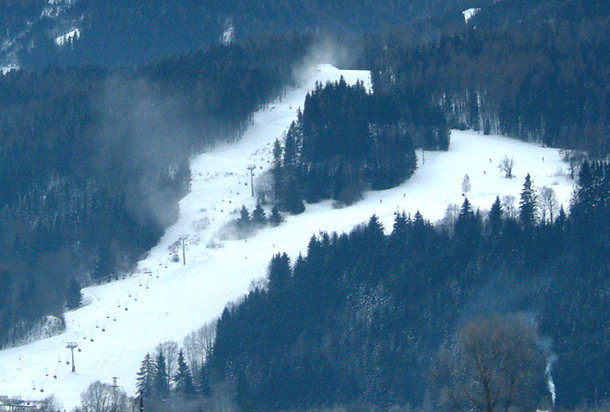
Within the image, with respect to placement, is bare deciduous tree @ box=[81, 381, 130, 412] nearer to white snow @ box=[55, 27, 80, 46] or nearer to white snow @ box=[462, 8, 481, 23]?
white snow @ box=[462, 8, 481, 23]

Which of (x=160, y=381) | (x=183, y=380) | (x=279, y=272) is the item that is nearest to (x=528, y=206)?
(x=279, y=272)

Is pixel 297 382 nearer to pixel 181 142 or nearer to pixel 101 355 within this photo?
pixel 101 355

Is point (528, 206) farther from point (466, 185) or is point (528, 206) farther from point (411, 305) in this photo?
point (411, 305)

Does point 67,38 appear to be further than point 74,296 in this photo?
Yes

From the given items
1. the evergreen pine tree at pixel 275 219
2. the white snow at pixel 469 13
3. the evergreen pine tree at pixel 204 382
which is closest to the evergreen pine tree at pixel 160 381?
the evergreen pine tree at pixel 204 382

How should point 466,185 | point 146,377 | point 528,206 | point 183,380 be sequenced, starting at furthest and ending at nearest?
point 466,185, point 528,206, point 146,377, point 183,380

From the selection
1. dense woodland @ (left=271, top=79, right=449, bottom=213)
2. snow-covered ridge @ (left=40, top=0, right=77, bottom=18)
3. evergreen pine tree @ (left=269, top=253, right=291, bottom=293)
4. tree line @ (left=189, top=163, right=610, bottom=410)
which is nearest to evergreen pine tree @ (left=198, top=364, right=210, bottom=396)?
tree line @ (left=189, top=163, right=610, bottom=410)

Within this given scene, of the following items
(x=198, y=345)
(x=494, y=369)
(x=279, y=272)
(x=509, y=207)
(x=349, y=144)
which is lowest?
(x=198, y=345)

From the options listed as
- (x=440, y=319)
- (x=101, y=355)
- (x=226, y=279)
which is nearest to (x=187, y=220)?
(x=226, y=279)
